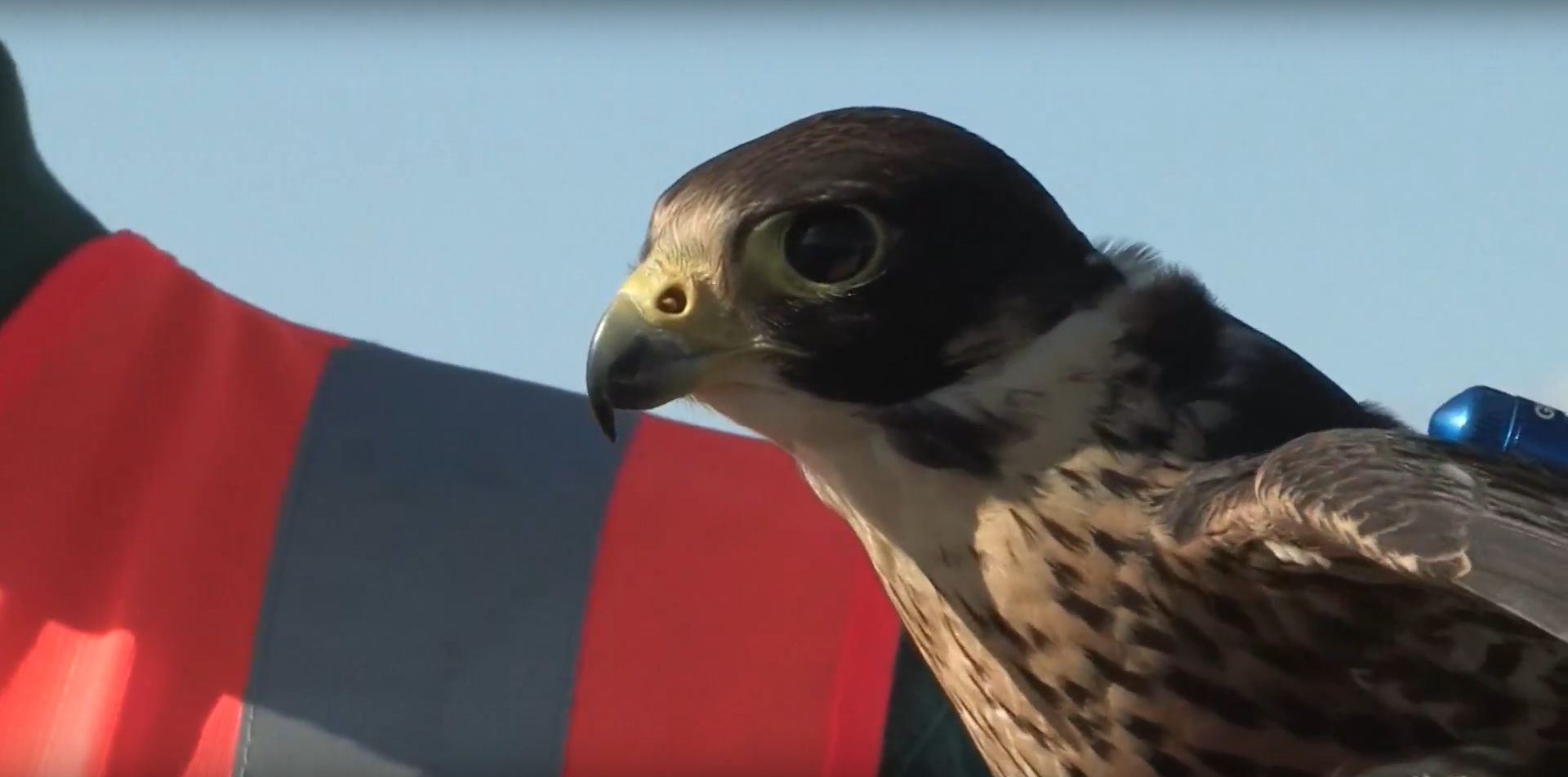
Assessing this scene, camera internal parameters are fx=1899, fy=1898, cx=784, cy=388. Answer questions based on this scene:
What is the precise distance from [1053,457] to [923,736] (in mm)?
1157

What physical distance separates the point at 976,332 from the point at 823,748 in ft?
4.09

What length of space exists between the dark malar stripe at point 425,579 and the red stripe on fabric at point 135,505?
6 centimetres

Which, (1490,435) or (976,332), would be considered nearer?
(976,332)

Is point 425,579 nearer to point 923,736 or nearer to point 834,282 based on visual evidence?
point 923,736

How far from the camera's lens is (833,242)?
1.91m

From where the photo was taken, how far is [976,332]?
196 centimetres

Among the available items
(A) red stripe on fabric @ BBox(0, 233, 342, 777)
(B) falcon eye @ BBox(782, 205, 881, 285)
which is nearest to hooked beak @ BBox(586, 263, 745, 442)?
(B) falcon eye @ BBox(782, 205, 881, 285)

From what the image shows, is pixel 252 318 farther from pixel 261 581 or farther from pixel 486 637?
pixel 486 637

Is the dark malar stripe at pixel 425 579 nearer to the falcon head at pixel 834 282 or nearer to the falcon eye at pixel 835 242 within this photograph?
the falcon head at pixel 834 282

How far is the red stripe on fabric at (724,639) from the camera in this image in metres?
3.04

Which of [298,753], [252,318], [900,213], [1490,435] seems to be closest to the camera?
[900,213]

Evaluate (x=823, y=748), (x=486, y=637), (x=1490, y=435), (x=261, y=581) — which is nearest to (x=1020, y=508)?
(x=1490, y=435)

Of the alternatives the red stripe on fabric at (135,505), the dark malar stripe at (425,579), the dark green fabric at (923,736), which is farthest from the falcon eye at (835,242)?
the red stripe on fabric at (135,505)

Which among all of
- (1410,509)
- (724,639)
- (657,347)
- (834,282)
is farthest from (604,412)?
(724,639)
